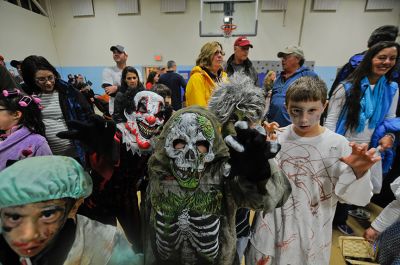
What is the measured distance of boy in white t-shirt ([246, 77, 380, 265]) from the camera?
1.05 m

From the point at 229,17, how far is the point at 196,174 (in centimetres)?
531

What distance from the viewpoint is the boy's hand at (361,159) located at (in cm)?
87

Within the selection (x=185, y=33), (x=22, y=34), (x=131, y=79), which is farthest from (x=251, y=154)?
(x=22, y=34)

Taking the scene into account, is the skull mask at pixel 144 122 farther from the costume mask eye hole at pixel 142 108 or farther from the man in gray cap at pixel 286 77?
the man in gray cap at pixel 286 77

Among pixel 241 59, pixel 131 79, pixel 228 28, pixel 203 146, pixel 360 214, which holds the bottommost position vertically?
pixel 360 214

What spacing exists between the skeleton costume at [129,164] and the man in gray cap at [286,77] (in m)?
1.38

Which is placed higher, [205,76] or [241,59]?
[241,59]

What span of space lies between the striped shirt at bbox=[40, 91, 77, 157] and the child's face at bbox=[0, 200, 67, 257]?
1.20 m

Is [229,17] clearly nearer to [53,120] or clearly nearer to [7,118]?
[53,120]

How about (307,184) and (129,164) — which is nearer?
(307,184)

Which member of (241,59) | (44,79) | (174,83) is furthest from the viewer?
(174,83)

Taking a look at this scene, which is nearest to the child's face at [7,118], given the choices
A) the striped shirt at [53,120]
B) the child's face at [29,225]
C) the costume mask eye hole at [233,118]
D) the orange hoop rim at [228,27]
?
the striped shirt at [53,120]

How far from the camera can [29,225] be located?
0.65 meters

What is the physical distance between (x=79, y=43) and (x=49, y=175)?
7759mm
